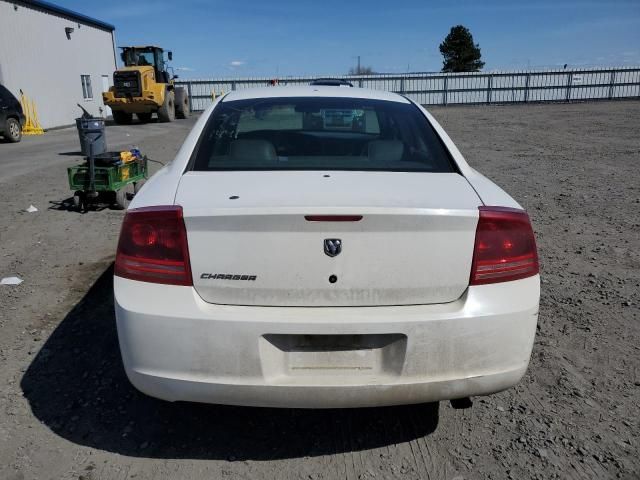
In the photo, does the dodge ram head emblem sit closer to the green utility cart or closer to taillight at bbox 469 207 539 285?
taillight at bbox 469 207 539 285

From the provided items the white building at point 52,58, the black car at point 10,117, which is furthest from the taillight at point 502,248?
the white building at point 52,58

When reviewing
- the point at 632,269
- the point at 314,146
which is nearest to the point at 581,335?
the point at 632,269

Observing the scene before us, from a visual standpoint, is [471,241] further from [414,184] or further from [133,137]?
[133,137]

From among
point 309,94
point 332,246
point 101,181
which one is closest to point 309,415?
point 332,246

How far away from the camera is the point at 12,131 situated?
16.1 m

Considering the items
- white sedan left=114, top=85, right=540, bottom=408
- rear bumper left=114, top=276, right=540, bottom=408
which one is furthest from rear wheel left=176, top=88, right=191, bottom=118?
rear bumper left=114, top=276, right=540, bottom=408

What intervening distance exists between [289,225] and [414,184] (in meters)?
0.66

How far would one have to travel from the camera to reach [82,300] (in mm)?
4160

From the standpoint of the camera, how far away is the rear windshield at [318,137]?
2.74 m

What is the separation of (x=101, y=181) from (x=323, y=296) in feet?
18.7

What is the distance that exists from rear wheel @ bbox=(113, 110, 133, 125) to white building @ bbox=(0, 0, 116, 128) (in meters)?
2.55

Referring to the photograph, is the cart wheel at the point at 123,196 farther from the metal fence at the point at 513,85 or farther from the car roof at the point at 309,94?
the metal fence at the point at 513,85

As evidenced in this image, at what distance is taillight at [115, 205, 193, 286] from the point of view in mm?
2111

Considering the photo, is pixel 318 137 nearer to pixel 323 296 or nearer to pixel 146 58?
pixel 323 296
